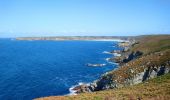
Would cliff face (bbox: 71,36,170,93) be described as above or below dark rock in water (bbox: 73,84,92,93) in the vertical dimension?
above

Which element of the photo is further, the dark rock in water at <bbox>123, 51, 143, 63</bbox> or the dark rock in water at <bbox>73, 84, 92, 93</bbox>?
the dark rock in water at <bbox>123, 51, 143, 63</bbox>

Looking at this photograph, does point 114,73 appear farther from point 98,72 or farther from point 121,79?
point 98,72

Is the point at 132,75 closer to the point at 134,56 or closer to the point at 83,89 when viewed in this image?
the point at 83,89

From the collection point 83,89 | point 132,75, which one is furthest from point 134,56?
point 83,89

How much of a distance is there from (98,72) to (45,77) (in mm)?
23714

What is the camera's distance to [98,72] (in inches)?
4439

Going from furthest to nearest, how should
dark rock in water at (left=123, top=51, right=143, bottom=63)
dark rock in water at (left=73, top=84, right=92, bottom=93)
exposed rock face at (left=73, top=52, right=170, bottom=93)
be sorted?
dark rock in water at (left=123, top=51, right=143, bottom=63) → dark rock in water at (left=73, top=84, right=92, bottom=93) → exposed rock face at (left=73, top=52, right=170, bottom=93)

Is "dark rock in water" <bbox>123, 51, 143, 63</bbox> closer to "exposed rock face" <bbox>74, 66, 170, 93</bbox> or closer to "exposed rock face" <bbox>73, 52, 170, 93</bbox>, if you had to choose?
"exposed rock face" <bbox>73, 52, 170, 93</bbox>

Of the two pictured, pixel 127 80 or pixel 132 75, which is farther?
pixel 132 75

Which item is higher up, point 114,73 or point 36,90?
point 114,73

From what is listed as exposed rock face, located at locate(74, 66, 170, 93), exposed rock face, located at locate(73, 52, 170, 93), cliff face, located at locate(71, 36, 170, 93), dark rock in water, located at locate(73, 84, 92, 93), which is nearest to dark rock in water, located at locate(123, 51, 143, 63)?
cliff face, located at locate(71, 36, 170, 93)

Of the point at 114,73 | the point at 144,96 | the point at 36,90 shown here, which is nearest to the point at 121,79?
the point at 114,73

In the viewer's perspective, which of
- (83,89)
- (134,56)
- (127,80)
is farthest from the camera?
(134,56)

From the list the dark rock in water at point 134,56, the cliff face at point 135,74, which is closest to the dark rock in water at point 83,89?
the cliff face at point 135,74
